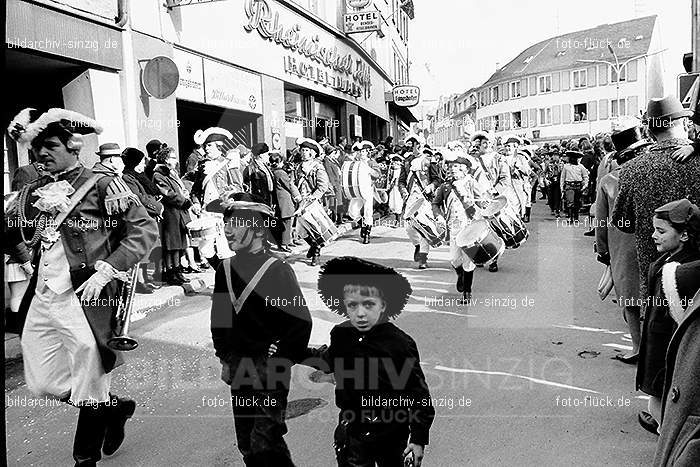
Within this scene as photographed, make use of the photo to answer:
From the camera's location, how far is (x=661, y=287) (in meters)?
3.61

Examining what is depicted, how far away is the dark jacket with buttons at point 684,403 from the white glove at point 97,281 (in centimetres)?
264

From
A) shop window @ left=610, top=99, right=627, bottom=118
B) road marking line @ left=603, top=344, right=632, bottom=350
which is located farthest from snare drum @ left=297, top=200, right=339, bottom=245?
shop window @ left=610, top=99, right=627, bottom=118

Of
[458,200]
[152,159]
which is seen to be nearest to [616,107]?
[458,200]

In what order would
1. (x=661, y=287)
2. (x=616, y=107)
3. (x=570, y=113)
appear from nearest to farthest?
(x=661, y=287) → (x=616, y=107) → (x=570, y=113)

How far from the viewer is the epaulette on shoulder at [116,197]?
378cm

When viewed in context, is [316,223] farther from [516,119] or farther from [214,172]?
[516,119]

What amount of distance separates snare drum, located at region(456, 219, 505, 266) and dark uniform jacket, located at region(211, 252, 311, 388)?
4670mm

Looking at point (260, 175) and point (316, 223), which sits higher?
point (260, 175)

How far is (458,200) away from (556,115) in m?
60.1

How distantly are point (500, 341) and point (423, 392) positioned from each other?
3.52 metres

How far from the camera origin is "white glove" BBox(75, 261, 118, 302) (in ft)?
11.8

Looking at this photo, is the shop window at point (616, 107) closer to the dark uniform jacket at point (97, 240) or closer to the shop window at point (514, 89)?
the shop window at point (514, 89)

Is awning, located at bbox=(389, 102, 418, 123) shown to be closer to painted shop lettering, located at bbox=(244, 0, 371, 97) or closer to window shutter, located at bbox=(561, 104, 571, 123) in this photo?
painted shop lettering, located at bbox=(244, 0, 371, 97)

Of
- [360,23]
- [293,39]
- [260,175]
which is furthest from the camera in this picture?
[360,23]
